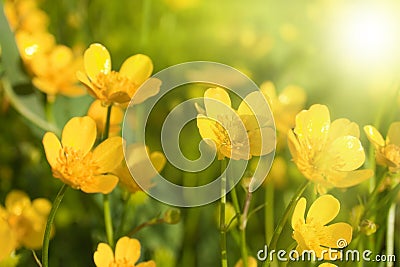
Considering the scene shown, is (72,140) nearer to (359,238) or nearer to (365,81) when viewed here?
(359,238)

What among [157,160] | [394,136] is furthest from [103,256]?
[394,136]

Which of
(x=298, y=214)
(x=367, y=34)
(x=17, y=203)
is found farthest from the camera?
(x=367, y=34)

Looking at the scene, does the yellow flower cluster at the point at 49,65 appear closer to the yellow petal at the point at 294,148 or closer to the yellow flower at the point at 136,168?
the yellow flower at the point at 136,168

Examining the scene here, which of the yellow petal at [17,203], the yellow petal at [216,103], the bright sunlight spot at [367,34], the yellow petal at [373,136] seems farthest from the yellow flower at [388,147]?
the bright sunlight spot at [367,34]

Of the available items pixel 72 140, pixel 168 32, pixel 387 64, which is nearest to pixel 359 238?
pixel 72 140

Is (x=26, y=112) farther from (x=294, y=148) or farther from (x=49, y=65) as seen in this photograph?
(x=294, y=148)

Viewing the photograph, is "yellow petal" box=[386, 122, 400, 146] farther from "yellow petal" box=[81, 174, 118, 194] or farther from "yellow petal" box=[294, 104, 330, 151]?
"yellow petal" box=[81, 174, 118, 194]

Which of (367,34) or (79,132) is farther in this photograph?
(367,34)
